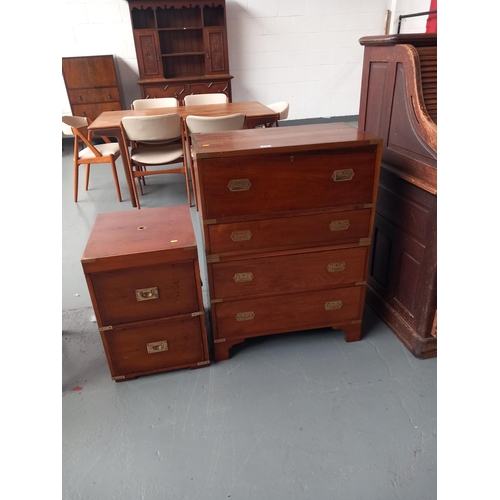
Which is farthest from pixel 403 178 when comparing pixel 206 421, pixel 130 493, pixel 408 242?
pixel 130 493

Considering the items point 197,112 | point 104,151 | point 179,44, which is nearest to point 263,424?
point 197,112

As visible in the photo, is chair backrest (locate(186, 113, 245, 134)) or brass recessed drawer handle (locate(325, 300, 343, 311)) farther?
chair backrest (locate(186, 113, 245, 134))

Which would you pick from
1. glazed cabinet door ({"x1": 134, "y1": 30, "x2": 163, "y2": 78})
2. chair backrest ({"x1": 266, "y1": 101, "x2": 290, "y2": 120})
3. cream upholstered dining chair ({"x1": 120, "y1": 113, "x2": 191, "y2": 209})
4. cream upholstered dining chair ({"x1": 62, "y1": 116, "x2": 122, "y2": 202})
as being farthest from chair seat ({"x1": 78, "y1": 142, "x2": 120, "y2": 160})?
glazed cabinet door ({"x1": 134, "y1": 30, "x2": 163, "y2": 78})

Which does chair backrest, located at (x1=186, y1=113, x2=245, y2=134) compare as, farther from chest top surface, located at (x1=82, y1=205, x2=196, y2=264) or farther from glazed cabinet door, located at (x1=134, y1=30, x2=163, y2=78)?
glazed cabinet door, located at (x1=134, y1=30, x2=163, y2=78)

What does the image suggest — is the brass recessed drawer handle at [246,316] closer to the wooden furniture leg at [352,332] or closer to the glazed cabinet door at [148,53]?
the wooden furniture leg at [352,332]

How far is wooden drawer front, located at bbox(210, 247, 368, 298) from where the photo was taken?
1614 mm

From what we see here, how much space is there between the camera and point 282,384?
1655 millimetres

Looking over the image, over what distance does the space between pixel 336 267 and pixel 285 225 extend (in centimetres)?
33

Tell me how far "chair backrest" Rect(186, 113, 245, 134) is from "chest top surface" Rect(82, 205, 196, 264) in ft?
4.93

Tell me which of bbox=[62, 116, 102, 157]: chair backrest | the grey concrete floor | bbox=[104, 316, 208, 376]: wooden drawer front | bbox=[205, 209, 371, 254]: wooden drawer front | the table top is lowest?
the grey concrete floor

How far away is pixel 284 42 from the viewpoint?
18.9ft

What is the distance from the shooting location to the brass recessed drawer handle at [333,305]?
1774mm

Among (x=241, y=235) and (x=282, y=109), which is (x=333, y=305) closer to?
(x=241, y=235)

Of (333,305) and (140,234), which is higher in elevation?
(140,234)
